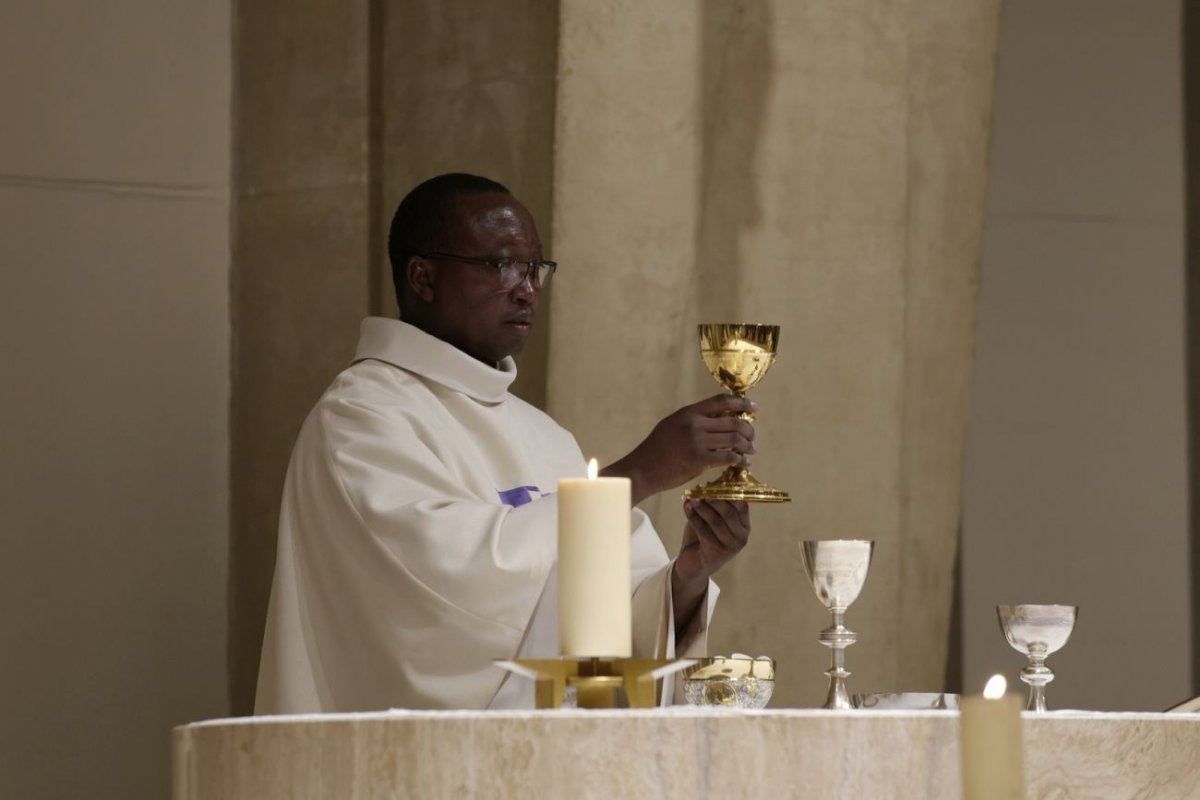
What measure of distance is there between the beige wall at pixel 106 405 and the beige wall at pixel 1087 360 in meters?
2.43

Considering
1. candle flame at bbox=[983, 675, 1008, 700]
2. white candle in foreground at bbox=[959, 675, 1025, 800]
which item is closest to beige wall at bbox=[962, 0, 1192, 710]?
candle flame at bbox=[983, 675, 1008, 700]

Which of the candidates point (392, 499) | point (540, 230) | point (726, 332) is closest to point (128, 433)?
point (540, 230)

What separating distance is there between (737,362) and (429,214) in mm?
1082

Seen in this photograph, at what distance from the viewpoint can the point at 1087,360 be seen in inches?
269

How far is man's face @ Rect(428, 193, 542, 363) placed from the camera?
436cm

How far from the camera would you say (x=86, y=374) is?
18.9ft

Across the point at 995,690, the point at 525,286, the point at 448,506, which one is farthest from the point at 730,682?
the point at 995,690

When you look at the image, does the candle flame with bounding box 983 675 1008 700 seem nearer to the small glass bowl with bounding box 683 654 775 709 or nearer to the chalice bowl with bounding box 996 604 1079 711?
the chalice bowl with bounding box 996 604 1079 711

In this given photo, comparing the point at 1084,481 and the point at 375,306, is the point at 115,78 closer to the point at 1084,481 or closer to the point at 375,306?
the point at 375,306

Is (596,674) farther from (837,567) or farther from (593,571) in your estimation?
(837,567)

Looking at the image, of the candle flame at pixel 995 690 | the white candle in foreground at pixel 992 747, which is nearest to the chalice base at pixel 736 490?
the candle flame at pixel 995 690

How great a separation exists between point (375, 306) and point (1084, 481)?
2.44m

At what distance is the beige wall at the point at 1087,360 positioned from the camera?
21.9ft

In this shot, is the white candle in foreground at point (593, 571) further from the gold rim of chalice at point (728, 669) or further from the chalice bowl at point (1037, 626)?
the gold rim of chalice at point (728, 669)
